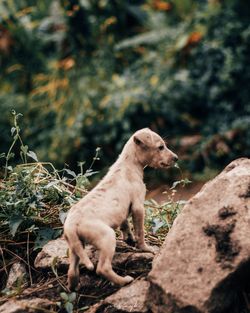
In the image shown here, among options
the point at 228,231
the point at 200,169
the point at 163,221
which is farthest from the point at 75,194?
the point at 200,169

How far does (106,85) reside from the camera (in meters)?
13.7

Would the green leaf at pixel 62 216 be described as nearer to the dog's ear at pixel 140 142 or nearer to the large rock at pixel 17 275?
the large rock at pixel 17 275

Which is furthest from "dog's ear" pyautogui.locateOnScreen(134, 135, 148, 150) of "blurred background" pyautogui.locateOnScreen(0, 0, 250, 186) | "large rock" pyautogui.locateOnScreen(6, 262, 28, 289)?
"blurred background" pyautogui.locateOnScreen(0, 0, 250, 186)

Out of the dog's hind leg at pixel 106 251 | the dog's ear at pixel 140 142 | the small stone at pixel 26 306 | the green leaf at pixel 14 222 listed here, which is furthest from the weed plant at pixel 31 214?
the dog's hind leg at pixel 106 251

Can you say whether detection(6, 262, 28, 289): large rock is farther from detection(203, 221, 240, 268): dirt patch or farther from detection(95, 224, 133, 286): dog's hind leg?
detection(203, 221, 240, 268): dirt patch

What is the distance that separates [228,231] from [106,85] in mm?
9735

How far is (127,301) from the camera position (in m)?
4.28

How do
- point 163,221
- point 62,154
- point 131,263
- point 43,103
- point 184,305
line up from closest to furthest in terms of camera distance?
point 184,305
point 131,263
point 163,221
point 62,154
point 43,103

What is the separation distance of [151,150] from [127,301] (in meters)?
1.30

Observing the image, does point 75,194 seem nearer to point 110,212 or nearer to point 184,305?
point 110,212

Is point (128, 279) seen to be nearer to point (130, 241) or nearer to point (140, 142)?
point (130, 241)

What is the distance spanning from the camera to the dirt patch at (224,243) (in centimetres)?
411

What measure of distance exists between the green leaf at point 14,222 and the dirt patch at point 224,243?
153 centimetres

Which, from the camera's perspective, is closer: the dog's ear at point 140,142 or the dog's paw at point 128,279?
the dog's paw at point 128,279
